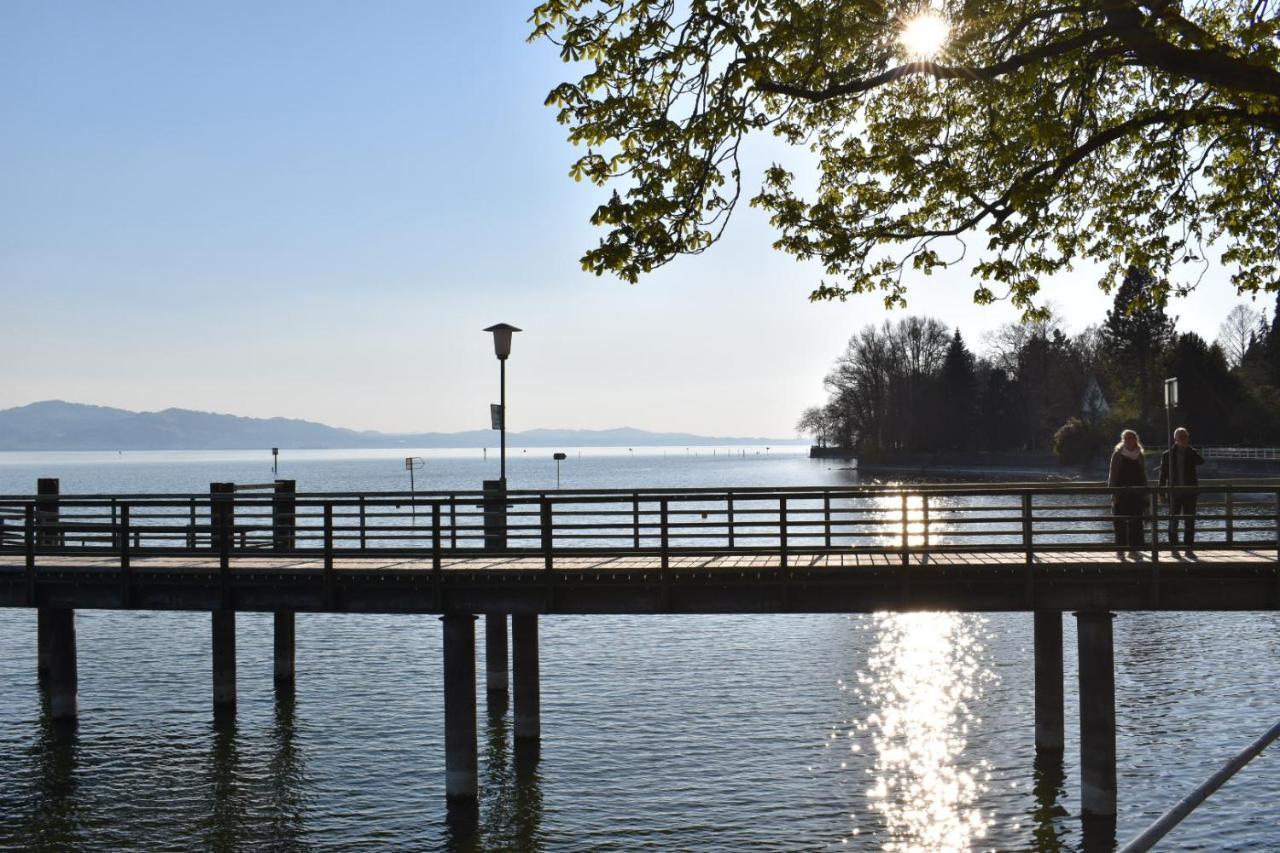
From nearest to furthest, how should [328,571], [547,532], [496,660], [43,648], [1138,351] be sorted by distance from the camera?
[547,532] < [328,571] < [496,660] < [43,648] < [1138,351]

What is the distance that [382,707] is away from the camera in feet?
73.9

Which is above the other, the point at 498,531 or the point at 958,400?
the point at 958,400

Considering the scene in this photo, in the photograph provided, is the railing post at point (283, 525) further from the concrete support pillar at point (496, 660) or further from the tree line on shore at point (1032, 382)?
the tree line on shore at point (1032, 382)

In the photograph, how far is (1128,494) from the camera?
1591cm

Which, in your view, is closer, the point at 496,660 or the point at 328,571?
the point at 328,571

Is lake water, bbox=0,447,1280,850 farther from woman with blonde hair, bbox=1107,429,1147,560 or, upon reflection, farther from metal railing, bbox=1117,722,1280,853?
metal railing, bbox=1117,722,1280,853

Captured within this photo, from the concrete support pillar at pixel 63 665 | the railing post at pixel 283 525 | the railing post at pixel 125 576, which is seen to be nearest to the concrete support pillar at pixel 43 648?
the concrete support pillar at pixel 63 665

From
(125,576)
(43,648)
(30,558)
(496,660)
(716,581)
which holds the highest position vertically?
(30,558)

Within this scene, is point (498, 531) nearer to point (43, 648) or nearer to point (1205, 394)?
point (43, 648)

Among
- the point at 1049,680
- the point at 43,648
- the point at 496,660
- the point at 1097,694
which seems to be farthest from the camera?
the point at 43,648

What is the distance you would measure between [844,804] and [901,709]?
609 centimetres

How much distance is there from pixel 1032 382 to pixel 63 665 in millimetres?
115105

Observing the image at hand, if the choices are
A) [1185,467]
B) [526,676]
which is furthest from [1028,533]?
[526,676]

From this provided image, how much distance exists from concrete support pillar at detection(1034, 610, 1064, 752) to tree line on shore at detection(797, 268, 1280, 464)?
77.3 m
